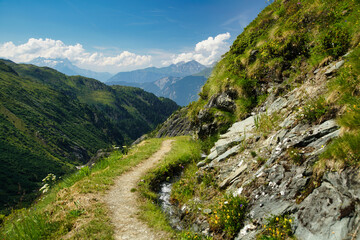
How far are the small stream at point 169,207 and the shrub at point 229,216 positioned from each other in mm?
2123

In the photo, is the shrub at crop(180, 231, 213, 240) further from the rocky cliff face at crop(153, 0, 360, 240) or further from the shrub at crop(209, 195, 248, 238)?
the shrub at crop(209, 195, 248, 238)

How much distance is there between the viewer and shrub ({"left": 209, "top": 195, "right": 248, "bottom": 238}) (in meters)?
6.36

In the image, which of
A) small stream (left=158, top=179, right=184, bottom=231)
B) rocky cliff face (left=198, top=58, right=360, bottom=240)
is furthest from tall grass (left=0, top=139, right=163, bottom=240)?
rocky cliff face (left=198, top=58, right=360, bottom=240)

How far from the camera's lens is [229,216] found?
21.3 feet

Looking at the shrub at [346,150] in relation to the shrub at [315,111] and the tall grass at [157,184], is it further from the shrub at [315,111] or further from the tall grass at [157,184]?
the tall grass at [157,184]

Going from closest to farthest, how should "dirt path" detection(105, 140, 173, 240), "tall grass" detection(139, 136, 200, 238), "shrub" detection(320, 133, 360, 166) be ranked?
"shrub" detection(320, 133, 360, 166)
"dirt path" detection(105, 140, 173, 240)
"tall grass" detection(139, 136, 200, 238)

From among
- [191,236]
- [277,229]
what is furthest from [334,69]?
[191,236]

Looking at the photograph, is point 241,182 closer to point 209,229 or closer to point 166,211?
point 209,229

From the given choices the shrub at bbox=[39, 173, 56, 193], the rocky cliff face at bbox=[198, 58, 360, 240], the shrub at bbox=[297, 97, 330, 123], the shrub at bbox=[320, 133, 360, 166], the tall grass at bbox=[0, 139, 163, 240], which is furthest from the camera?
the shrub at bbox=[39, 173, 56, 193]

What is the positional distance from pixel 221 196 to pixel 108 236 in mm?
4750

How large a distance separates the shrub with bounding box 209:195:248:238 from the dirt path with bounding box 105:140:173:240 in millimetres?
2165

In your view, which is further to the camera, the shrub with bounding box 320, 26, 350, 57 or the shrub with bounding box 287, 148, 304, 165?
the shrub with bounding box 320, 26, 350, 57

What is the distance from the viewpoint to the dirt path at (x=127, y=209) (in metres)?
7.75

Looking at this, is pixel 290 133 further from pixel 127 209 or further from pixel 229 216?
pixel 127 209
